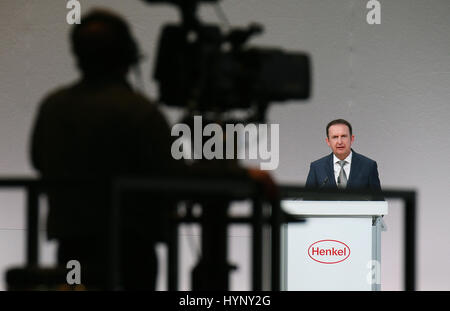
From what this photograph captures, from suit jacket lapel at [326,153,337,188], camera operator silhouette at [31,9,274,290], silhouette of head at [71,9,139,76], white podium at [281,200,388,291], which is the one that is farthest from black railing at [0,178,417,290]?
suit jacket lapel at [326,153,337,188]

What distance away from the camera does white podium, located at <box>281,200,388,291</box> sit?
11.8ft

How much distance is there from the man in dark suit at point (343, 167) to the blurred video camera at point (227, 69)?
2.37 meters

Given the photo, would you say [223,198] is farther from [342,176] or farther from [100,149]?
[342,176]

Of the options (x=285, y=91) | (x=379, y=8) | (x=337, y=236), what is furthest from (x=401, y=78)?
(x=285, y=91)

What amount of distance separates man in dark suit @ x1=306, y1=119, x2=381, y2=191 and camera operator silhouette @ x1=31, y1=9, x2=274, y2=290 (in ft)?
7.95

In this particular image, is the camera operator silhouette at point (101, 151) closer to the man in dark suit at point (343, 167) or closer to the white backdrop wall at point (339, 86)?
the man in dark suit at point (343, 167)

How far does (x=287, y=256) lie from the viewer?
11.8ft

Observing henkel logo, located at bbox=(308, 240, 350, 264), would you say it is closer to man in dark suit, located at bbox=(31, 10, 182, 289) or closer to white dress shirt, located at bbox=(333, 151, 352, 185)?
white dress shirt, located at bbox=(333, 151, 352, 185)

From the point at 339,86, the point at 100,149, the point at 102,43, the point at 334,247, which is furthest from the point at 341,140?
the point at 100,149

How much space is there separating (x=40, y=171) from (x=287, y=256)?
1.73m

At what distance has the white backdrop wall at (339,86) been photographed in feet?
17.8

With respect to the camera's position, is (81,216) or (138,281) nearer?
(81,216)

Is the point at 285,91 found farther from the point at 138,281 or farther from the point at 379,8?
the point at 379,8

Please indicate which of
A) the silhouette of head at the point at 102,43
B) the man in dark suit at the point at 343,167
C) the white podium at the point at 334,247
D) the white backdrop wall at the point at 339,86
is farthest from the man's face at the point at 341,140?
the silhouette of head at the point at 102,43
